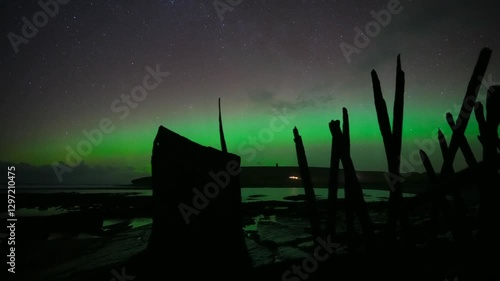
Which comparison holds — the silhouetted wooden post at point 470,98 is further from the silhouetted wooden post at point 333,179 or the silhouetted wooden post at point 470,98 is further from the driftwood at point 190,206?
the driftwood at point 190,206

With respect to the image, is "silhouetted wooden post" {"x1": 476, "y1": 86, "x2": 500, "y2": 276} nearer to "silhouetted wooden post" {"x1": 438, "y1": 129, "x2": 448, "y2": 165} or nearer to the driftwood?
"silhouetted wooden post" {"x1": 438, "y1": 129, "x2": 448, "y2": 165}

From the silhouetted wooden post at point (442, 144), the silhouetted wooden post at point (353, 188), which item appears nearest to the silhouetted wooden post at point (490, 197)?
the silhouetted wooden post at point (353, 188)

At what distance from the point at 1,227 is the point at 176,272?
698 inches

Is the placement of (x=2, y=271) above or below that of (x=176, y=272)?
below

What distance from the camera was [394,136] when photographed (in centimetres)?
446

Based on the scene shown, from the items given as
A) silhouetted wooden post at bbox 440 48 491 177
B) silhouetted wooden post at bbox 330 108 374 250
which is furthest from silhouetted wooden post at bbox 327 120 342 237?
silhouetted wooden post at bbox 440 48 491 177

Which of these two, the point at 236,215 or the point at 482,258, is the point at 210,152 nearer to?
the point at 236,215

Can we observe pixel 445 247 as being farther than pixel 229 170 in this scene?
No

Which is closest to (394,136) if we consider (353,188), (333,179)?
(353,188)

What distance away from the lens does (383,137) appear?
177 inches

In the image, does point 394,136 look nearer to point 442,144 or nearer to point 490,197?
point 490,197

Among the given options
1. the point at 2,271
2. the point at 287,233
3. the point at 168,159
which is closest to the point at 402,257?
the point at 168,159

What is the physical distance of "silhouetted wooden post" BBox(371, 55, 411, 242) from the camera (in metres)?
4.39

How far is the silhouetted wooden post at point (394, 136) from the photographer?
439 centimetres
